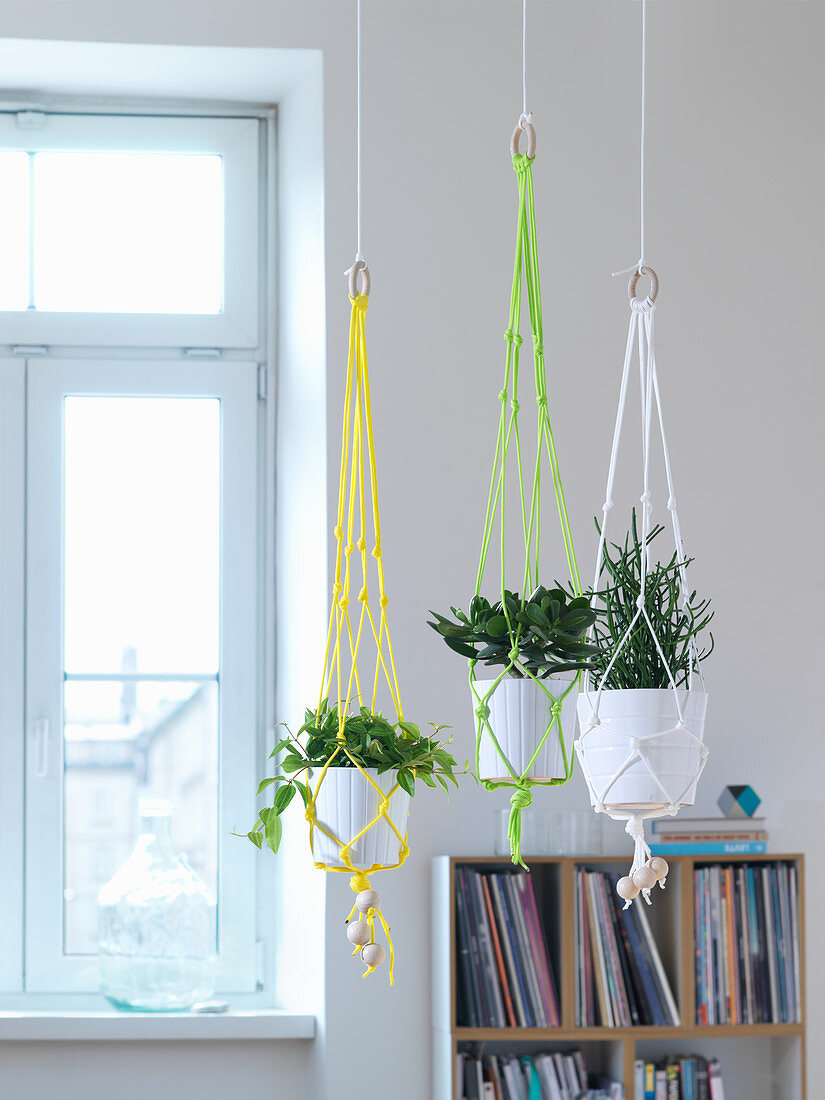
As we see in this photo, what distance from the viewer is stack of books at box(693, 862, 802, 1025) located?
263 cm

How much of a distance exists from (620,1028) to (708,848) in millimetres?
379

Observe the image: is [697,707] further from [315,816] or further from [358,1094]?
[358,1094]

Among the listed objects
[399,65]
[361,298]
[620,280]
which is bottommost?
[361,298]

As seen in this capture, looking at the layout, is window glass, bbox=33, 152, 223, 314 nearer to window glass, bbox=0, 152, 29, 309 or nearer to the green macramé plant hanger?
window glass, bbox=0, 152, 29, 309

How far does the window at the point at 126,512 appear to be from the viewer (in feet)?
10.3

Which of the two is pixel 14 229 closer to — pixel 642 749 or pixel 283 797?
pixel 283 797

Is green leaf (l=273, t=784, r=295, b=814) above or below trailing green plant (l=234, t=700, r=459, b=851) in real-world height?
below

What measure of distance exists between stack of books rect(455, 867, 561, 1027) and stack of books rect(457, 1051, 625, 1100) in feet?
0.41

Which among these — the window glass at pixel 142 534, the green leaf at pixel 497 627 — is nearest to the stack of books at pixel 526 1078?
the window glass at pixel 142 534

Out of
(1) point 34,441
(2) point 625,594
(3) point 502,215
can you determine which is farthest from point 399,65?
(2) point 625,594

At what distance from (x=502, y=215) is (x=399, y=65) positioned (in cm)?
40

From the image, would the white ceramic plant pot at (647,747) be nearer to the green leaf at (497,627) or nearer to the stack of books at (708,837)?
the green leaf at (497,627)

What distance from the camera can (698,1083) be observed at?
272cm

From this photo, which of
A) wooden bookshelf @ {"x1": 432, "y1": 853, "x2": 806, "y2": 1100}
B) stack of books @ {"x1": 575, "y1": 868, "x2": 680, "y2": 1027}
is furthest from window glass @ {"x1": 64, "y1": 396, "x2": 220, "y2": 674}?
stack of books @ {"x1": 575, "y1": 868, "x2": 680, "y2": 1027}
